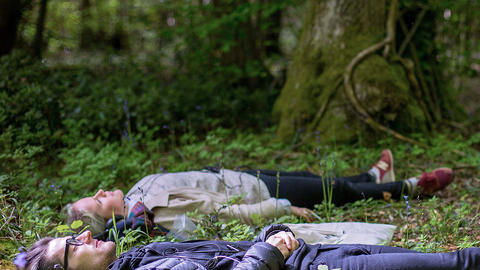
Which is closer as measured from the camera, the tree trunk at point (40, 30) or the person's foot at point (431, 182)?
the person's foot at point (431, 182)

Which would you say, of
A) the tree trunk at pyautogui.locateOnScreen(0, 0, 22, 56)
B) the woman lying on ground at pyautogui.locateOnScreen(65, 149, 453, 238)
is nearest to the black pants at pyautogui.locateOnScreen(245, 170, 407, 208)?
the woman lying on ground at pyautogui.locateOnScreen(65, 149, 453, 238)

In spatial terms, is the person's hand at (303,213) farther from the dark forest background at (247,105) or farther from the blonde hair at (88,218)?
the blonde hair at (88,218)

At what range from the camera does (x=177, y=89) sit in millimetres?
6719

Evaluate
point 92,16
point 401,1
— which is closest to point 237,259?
point 401,1

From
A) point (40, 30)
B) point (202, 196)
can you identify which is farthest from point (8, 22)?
point (202, 196)

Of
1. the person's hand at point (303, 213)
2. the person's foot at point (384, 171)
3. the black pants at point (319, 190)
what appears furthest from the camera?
the person's foot at point (384, 171)

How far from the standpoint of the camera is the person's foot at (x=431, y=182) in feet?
12.1

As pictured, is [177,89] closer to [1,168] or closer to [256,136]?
[256,136]

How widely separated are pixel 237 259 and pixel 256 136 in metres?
3.82

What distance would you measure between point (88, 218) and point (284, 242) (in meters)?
1.59

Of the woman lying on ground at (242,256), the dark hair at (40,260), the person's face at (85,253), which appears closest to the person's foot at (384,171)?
the woman lying on ground at (242,256)

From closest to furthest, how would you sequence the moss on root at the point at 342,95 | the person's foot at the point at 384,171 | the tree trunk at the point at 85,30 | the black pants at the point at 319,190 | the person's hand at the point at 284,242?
the person's hand at the point at 284,242 < the black pants at the point at 319,190 < the person's foot at the point at 384,171 < the moss on root at the point at 342,95 < the tree trunk at the point at 85,30

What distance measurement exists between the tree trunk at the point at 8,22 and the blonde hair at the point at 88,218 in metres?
4.41

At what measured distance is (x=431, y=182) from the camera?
3.70 m
